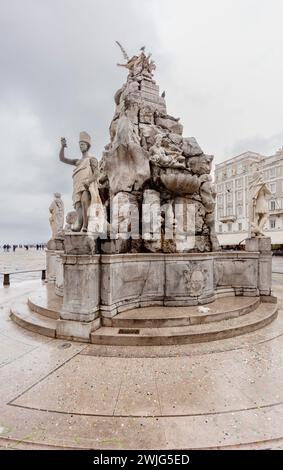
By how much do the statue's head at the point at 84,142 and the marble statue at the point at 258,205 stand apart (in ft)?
18.7

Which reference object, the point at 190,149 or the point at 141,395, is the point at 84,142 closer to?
the point at 190,149

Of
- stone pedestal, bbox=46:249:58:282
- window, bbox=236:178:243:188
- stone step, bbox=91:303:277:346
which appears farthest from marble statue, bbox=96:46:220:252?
window, bbox=236:178:243:188

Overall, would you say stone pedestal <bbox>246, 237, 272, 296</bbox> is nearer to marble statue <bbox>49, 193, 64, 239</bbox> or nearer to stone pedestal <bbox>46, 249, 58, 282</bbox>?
stone pedestal <bbox>46, 249, 58, 282</bbox>

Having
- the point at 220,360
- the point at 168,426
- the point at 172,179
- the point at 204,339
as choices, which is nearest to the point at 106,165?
the point at 172,179

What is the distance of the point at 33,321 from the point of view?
5.62 metres

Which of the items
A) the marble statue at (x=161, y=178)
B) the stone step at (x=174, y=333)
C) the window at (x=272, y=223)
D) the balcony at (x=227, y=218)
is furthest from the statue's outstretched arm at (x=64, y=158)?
the balcony at (x=227, y=218)

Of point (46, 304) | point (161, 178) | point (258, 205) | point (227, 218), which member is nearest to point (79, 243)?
point (46, 304)

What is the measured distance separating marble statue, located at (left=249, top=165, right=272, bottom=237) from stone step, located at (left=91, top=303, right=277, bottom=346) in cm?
373

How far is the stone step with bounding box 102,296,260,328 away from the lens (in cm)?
522

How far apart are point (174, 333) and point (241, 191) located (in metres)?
53.8

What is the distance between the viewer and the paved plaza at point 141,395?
2469mm

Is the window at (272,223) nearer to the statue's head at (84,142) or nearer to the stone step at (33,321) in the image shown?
the statue's head at (84,142)

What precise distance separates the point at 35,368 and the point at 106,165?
608 cm

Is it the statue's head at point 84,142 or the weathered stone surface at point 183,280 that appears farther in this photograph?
the weathered stone surface at point 183,280
